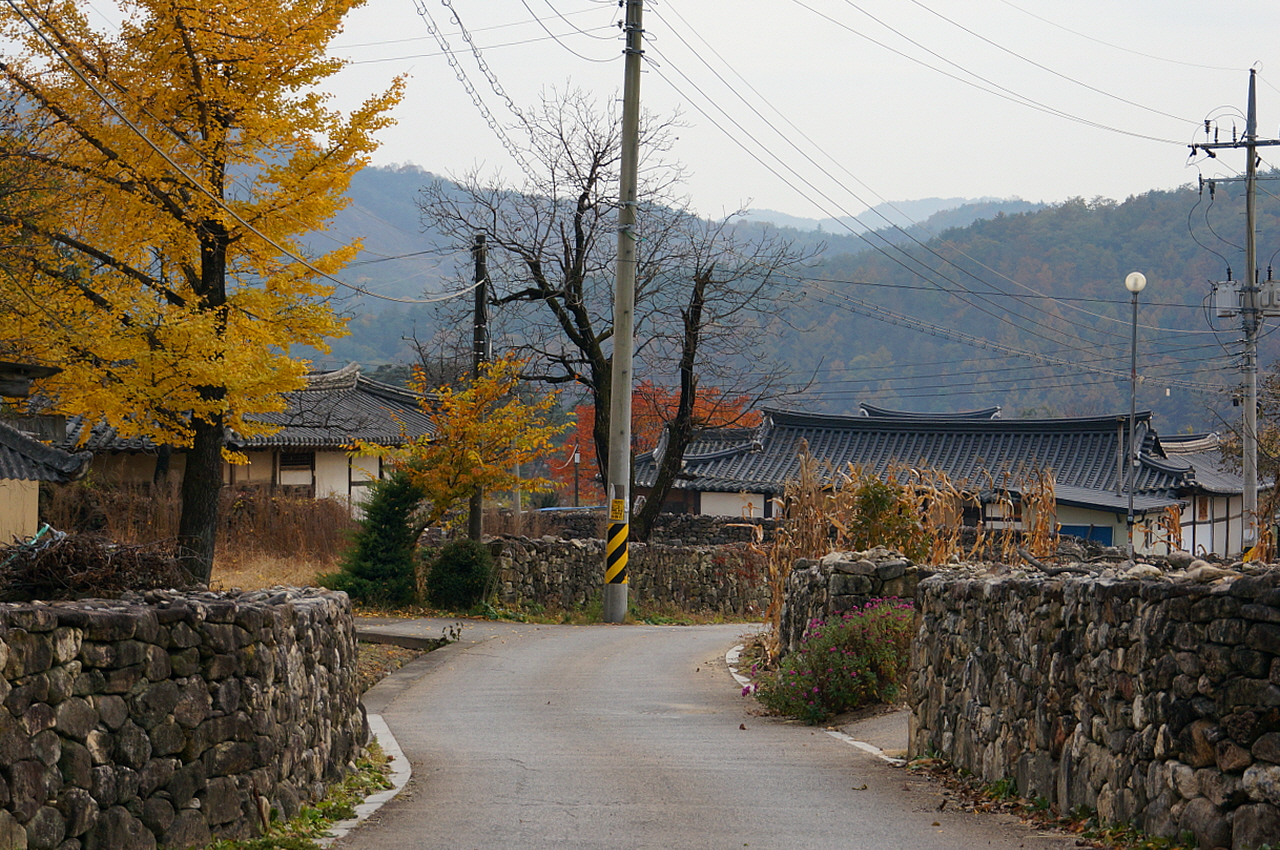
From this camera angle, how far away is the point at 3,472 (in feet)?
54.3

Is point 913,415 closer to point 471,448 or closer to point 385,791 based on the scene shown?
point 471,448

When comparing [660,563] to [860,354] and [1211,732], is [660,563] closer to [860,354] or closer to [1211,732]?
[1211,732]

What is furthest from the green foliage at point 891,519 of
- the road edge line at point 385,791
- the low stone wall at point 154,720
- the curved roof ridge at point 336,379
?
the curved roof ridge at point 336,379

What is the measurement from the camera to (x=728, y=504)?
133 feet

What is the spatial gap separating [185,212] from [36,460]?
16.4 feet

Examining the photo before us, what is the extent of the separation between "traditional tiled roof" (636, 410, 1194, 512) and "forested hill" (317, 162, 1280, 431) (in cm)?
2121

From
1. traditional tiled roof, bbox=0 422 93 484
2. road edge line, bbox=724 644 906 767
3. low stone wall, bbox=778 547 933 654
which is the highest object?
traditional tiled roof, bbox=0 422 93 484

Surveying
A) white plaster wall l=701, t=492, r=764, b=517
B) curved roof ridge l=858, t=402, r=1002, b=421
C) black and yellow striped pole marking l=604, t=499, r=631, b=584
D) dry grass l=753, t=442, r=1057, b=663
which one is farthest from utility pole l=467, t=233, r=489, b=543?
curved roof ridge l=858, t=402, r=1002, b=421

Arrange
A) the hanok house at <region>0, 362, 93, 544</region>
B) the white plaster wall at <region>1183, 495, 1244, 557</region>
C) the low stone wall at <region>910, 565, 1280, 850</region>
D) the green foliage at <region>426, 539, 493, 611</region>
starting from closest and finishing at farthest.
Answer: the low stone wall at <region>910, 565, 1280, 850</region> → the hanok house at <region>0, 362, 93, 544</region> → the green foliage at <region>426, 539, 493, 611</region> → the white plaster wall at <region>1183, 495, 1244, 557</region>

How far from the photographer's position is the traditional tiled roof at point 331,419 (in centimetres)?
3025

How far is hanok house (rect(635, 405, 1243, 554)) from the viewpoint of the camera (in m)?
35.2

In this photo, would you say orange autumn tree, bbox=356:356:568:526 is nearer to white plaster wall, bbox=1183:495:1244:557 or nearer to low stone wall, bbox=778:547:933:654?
low stone wall, bbox=778:547:933:654

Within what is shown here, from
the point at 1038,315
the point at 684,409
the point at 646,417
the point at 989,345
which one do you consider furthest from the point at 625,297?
the point at 1038,315

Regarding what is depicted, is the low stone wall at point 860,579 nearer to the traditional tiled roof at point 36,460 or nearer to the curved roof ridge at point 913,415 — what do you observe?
the traditional tiled roof at point 36,460
